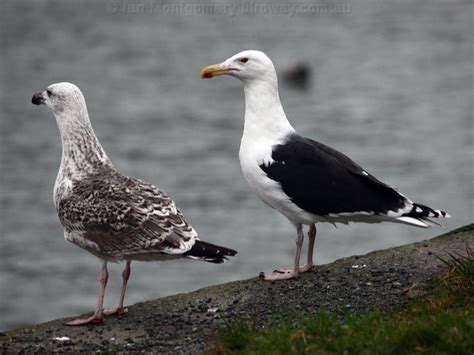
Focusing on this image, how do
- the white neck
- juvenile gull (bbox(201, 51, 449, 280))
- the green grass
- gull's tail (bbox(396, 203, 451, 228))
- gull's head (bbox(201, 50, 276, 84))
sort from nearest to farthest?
the green grass < gull's tail (bbox(396, 203, 451, 228)) < juvenile gull (bbox(201, 51, 449, 280)) < the white neck < gull's head (bbox(201, 50, 276, 84))

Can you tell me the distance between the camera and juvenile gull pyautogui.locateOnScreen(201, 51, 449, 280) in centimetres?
944

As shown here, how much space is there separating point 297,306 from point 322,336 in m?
1.66

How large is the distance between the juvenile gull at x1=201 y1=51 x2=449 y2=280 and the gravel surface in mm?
417

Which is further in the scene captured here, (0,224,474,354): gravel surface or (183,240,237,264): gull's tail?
(183,240,237,264): gull's tail

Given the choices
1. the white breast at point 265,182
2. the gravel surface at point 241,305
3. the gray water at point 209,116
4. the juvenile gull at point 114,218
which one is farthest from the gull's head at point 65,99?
the gray water at point 209,116

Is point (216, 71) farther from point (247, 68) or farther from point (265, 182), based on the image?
point (265, 182)

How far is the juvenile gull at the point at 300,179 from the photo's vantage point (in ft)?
31.0

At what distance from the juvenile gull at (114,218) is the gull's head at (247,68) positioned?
1.49 meters

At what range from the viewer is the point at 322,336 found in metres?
7.05

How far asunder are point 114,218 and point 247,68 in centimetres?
230

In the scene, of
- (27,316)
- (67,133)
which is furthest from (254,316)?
(27,316)

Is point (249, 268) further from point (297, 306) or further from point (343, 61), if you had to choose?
point (343, 61)

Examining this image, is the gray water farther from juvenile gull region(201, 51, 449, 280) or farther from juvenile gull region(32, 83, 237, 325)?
juvenile gull region(32, 83, 237, 325)

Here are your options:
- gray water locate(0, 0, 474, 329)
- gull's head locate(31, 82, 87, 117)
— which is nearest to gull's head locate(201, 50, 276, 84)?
gull's head locate(31, 82, 87, 117)
